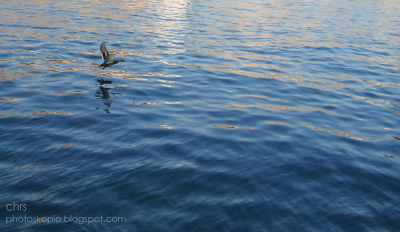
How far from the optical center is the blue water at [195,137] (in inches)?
175

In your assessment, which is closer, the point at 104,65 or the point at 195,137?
the point at 195,137

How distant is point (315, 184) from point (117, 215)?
2.78m

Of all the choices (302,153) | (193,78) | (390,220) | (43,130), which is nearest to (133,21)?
(193,78)

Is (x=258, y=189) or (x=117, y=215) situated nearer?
(x=117, y=215)

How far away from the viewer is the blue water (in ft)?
14.6

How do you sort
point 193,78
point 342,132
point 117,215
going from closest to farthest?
point 117,215, point 342,132, point 193,78

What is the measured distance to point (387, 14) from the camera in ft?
94.4

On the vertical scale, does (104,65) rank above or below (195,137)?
above

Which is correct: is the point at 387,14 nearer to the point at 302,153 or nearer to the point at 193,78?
the point at 193,78

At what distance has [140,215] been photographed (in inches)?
170

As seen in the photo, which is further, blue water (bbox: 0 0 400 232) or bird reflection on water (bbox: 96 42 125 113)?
bird reflection on water (bbox: 96 42 125 113)

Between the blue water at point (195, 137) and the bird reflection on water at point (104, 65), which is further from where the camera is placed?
the bird reflection on water at point (104, 65)

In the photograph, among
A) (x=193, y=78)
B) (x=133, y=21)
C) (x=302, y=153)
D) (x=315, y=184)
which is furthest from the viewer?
(x=133, y=21)

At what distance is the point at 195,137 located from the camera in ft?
21.5
